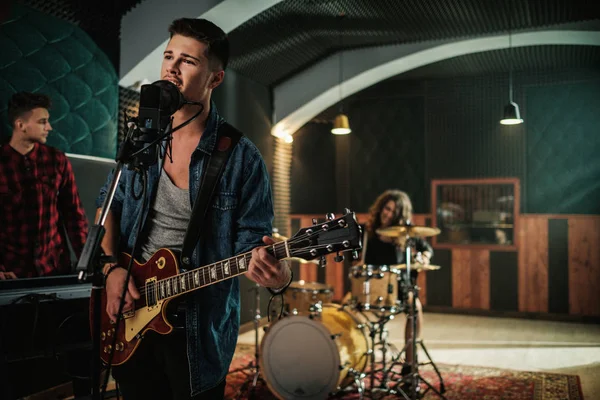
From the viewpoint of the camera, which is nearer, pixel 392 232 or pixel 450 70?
pixel 392 232

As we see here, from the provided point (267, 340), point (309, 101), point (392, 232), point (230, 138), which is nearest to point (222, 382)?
point (230, 138)

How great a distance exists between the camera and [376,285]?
4352 millimetres

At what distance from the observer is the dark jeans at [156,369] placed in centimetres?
162

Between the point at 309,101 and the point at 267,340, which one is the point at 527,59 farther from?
the point at 267,340

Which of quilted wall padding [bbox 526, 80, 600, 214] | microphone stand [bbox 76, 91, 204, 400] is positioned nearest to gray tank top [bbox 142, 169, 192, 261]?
microphone stand [bbox 76, 91, 204, 400]

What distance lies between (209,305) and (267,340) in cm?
243

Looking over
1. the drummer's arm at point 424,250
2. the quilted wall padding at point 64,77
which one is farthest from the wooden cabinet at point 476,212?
the quilted wall padding at point 64,77

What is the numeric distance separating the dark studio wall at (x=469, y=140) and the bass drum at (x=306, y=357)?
17.3 feet

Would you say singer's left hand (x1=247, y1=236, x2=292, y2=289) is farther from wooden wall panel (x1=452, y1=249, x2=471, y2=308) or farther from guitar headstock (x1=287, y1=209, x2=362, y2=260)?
wooden wall panel (x1=452, y1=249, x2=471, y2=308)

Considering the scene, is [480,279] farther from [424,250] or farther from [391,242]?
[391,242]

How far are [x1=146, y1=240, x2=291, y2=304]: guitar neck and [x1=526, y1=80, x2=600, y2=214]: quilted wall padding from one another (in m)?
7.54

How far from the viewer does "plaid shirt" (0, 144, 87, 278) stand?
3570 millimetres

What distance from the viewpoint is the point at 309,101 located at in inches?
305

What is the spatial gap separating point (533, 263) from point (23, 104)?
24.0 feet
